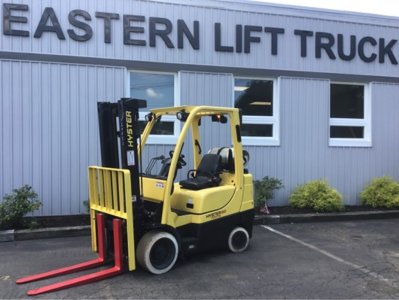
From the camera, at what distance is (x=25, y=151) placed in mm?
7477

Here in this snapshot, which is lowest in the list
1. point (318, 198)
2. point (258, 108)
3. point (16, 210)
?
point (318, 198)

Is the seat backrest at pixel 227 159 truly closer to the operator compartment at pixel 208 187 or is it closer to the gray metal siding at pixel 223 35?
the operator compartment at pixel 208 187

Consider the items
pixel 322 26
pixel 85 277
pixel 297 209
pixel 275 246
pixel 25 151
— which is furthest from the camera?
pixel 322 26

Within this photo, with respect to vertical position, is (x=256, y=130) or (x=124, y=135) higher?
(x=256, y=130)

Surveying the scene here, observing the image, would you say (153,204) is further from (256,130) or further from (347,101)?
(347,101)

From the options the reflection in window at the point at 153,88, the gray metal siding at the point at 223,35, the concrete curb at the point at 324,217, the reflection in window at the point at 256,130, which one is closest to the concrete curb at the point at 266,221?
the concrete curb at the point at 324,217

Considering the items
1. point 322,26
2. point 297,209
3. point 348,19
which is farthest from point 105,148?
point 348,19

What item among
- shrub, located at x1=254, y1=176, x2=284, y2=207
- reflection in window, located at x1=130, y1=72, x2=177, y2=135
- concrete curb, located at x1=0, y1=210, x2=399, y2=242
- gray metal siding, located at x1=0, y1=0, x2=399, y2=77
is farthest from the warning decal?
shrub, located at x1=254, y1=176, x2=284, y2=207

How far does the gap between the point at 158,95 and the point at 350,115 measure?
5.37 m

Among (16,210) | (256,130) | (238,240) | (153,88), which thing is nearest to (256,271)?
(238,240)

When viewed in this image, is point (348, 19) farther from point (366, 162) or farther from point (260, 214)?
point (260, 214)

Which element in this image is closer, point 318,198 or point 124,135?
point 124,135

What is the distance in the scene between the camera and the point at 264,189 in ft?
26.9

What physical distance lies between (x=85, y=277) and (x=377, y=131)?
28.0ft
